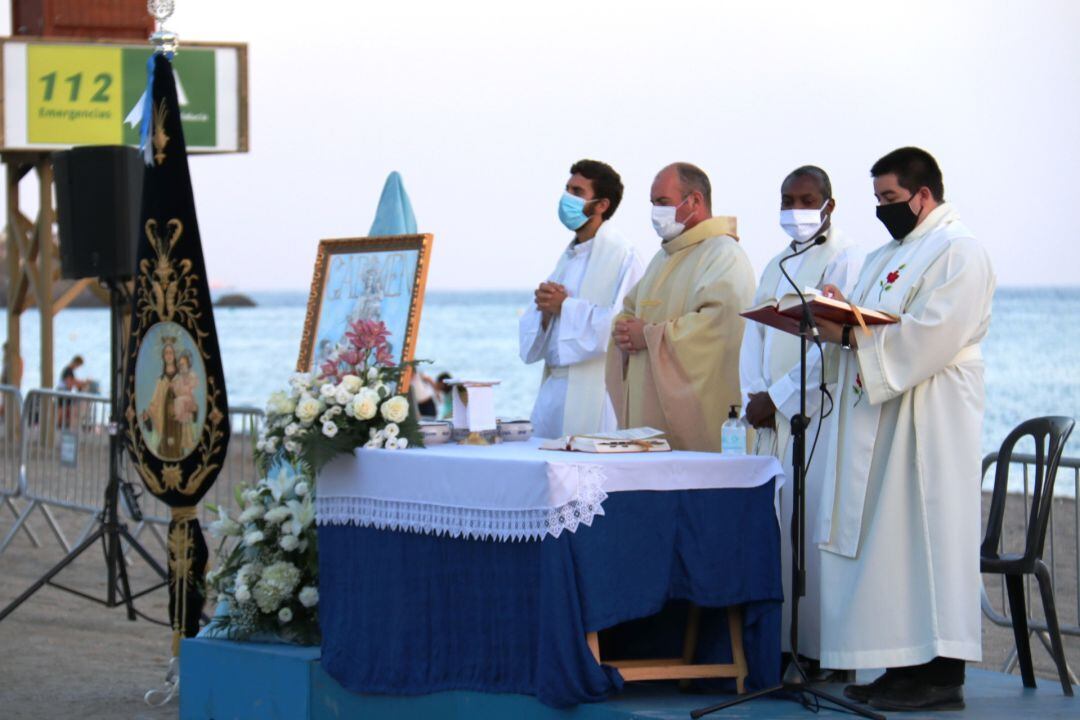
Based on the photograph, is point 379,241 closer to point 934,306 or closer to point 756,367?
point 756,367

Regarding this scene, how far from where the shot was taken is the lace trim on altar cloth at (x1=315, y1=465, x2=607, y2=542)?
5.61 metres

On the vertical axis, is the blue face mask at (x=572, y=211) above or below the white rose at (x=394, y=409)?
above

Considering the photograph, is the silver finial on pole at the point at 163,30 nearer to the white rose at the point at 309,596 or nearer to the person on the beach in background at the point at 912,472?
the white rose at the point at 309,596

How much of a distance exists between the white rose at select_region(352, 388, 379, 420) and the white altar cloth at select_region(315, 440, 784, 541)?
0.46 ft

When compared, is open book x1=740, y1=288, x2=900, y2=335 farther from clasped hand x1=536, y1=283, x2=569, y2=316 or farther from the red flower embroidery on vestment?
clasped hand x1=536, y1=283, x2=569, y2=316

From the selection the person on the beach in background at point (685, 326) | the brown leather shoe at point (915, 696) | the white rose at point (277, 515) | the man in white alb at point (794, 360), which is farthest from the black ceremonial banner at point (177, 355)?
the brown leather shoe at point (915, 696)

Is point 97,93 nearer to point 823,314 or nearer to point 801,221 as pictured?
point 801,221

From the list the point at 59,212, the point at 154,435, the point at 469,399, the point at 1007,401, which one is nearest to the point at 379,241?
the point at 469,399

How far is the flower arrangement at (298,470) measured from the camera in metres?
6.49

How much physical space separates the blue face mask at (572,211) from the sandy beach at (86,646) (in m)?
2.81

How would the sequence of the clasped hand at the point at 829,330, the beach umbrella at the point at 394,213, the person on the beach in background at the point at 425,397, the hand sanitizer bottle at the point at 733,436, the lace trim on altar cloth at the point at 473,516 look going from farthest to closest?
1. the person on the beach in background at the point at 425,397
2. the beach umbrella at the point at 394,213
3. the hand sanitizer bottle at the point at 733,436
4. the clasped hand at the point at 829,330
5. the lace trim on altar cloth at the point at 473,516

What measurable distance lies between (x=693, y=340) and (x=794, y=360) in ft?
1.57

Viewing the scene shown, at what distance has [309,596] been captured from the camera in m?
6.86

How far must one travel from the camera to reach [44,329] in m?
18.9
